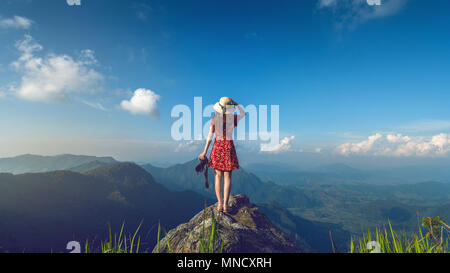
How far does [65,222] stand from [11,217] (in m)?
28.8

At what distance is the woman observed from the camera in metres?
6.42

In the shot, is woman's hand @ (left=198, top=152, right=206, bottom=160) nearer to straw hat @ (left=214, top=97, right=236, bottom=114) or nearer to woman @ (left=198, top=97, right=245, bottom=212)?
woman @ (left=198, top=97, right=245, bottom=212)

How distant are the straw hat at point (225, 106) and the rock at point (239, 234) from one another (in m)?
2.89

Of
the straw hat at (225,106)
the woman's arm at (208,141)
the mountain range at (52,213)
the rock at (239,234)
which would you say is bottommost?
the mountain range at (52,213)

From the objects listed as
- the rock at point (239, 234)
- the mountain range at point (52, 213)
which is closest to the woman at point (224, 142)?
the rock at point (239, 234)

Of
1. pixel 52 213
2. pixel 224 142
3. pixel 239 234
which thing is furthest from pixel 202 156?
pixel 52 213

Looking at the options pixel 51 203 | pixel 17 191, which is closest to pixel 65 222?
pixel 51 203

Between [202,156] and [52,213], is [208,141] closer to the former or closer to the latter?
[202,156]

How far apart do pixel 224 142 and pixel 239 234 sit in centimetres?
291

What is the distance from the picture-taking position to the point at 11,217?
438ft

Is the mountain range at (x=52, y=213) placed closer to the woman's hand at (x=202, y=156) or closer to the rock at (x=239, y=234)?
the rock at (x=239, y=234)

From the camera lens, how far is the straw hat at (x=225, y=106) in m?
6.36

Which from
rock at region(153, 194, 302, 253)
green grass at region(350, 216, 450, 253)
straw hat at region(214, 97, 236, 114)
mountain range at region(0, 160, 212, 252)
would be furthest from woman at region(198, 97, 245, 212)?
mountain range at region(0, 160, 212, 252)

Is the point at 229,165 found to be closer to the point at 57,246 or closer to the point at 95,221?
the point at 57,246
